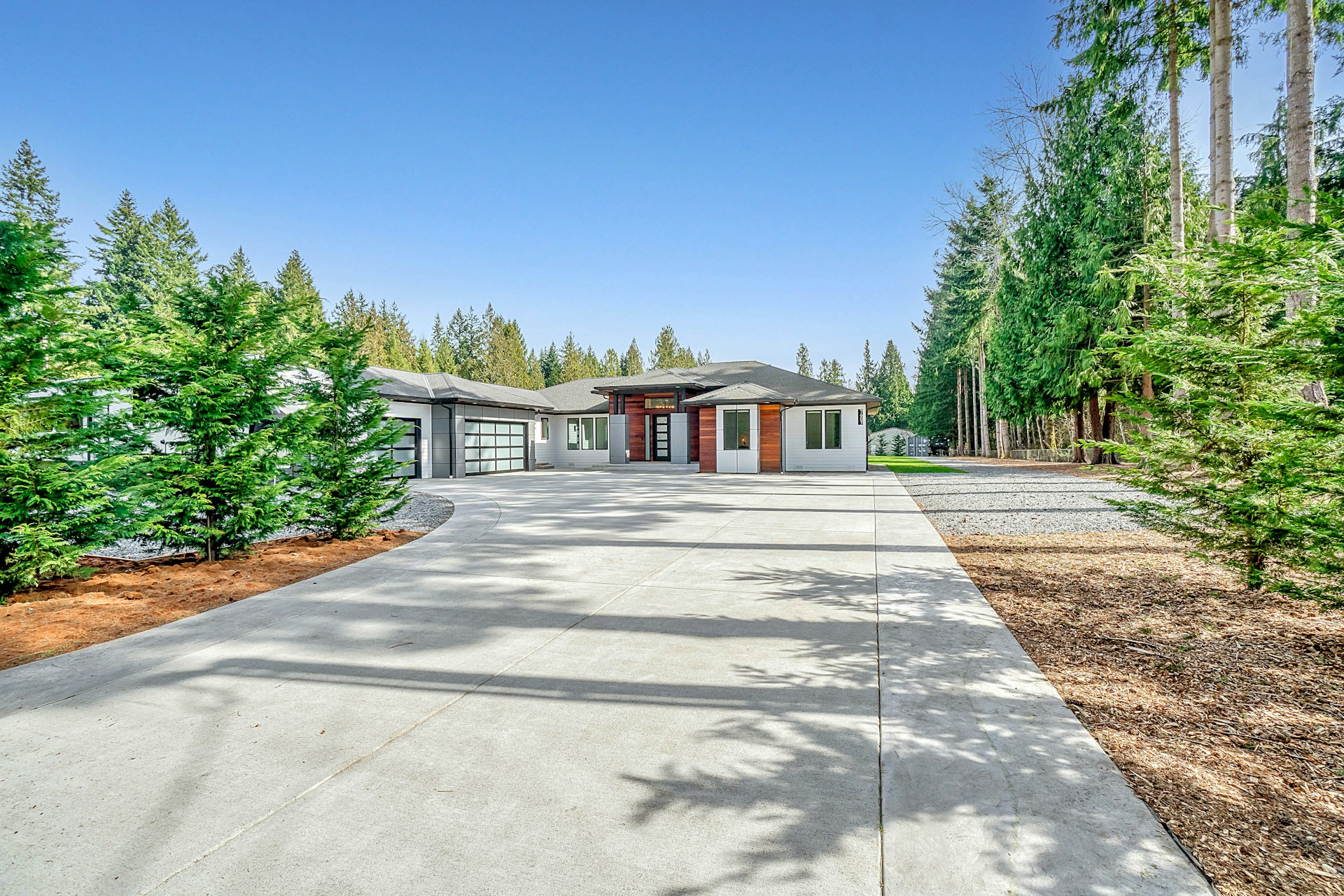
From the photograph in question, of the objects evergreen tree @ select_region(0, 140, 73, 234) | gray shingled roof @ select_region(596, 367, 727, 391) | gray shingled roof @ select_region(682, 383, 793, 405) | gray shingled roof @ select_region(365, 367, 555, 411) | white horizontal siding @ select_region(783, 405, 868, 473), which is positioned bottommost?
white horizontal siding @ select_region(783, 405, 868, 473)

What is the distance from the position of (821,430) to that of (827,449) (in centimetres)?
79

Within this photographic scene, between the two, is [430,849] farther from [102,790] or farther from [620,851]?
[102,790]

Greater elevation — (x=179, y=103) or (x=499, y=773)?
(x=179, y=103)

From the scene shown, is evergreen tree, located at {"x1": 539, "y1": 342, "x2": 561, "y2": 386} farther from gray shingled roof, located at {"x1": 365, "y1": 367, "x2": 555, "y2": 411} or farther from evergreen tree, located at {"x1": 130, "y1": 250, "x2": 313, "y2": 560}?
Result: evergreen tree, located at {"x1": 130, "y1": 250, "x2": 313, "y2": 560}

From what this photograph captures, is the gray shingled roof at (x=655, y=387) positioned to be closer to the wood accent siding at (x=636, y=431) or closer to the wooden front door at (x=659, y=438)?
the wood accent siding at (x=636, y=431)

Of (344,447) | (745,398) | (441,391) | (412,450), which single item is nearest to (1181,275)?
(344,447)

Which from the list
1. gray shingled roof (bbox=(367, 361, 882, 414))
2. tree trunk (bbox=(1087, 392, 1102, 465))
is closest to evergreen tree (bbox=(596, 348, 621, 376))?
gray shingled roof (bbox=(367, 361, 882, 414))

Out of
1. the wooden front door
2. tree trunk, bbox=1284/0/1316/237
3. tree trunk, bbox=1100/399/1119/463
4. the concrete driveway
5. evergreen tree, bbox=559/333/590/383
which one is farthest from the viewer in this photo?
evergreen tree, bbox=559/333/590/383

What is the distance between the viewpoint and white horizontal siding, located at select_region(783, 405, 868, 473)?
21734 mm

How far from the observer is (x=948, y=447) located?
1914 inches

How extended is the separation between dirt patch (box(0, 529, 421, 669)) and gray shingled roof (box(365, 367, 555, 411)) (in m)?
12.0

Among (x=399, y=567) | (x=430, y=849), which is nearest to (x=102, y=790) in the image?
(x=430, y=849)

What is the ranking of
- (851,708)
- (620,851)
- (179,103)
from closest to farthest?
1. (620,851)
2. (851,708)
3. (179,103)

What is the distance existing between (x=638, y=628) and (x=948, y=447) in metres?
50.5
